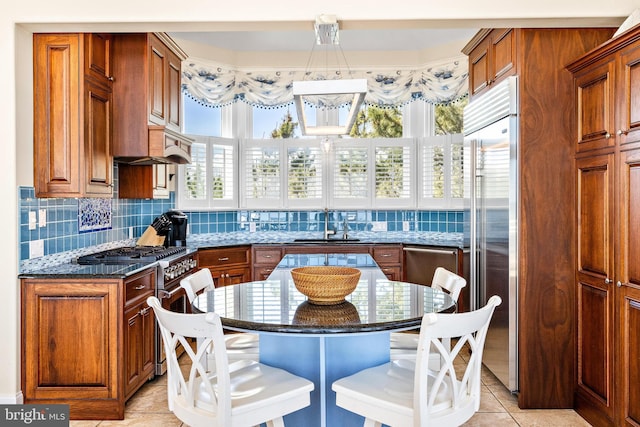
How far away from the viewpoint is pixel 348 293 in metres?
2.16

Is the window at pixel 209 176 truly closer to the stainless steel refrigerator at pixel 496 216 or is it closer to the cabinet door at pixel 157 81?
the cabinet door at pixel 157 81

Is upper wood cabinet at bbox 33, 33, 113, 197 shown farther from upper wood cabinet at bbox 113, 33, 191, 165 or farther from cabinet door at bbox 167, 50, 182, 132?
cabinet door at bbox 167, 50, 182, 132

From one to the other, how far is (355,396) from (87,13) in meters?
2.40

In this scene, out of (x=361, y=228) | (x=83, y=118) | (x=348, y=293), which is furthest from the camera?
(x=361, y=228)

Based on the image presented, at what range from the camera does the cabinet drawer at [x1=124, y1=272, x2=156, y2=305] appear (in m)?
2.93

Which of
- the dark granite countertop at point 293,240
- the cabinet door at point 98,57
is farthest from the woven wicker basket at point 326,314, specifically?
the cabinet door at point 98,57

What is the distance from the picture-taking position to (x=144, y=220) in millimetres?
4570

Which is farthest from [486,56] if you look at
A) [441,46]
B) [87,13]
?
[87,13]

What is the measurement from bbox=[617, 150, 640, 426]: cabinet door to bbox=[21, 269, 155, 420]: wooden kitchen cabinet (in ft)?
8.60

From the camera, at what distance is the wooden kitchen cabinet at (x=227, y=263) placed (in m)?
4.64

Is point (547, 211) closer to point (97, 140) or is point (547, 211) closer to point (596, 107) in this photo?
point (596, 107)

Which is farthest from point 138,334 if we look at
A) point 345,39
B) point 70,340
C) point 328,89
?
point 345,39

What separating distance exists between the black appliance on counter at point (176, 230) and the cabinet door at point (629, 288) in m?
3.36

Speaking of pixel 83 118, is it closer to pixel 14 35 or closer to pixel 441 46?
pixel 14 35
